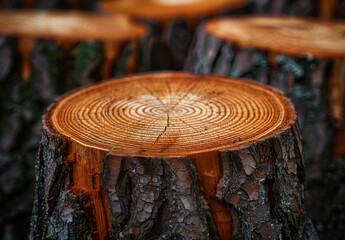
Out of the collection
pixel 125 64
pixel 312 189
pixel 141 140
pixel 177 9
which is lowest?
pixel 312 189

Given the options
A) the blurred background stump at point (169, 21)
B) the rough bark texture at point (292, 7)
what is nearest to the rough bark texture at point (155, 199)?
the blurred background stump at point (169, 21)

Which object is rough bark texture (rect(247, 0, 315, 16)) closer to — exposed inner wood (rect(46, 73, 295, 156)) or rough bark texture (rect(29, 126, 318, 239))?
exposed inner wood (rect(46, 73, 295, 156))

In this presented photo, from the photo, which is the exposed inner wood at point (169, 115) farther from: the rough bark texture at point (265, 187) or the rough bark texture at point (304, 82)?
the rough bark texture at point (304, 82)

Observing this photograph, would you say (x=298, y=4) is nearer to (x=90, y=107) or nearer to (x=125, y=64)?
(x=125, y=64)

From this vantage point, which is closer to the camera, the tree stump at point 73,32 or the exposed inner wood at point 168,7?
the tree stump at point 73,32

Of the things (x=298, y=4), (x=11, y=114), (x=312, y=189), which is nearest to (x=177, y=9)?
(x=298, y=4)

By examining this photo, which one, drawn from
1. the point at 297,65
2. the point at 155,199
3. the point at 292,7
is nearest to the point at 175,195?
the point at 155,199
